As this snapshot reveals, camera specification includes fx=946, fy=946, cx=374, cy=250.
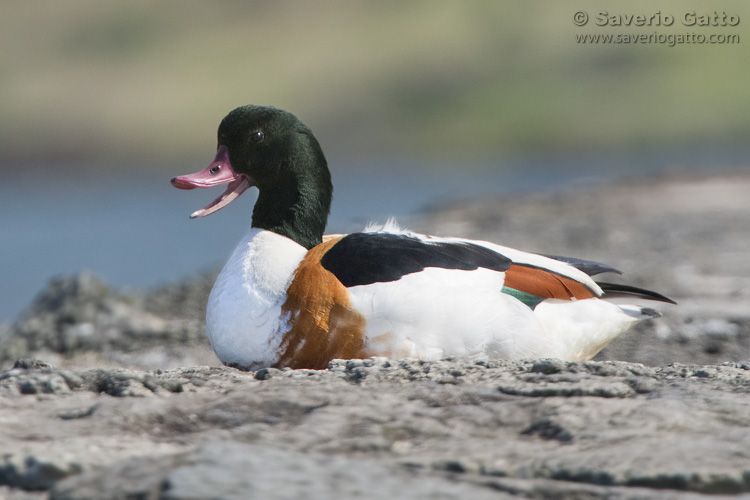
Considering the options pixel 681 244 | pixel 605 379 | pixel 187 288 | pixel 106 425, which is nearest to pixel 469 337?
pixel 605 379

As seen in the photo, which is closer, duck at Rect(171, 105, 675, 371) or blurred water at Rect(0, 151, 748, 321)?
duck at Rect(171, 105, 675, 371)

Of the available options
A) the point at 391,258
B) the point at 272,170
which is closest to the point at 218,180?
the point at 272,170

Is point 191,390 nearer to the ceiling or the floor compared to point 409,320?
nearer to the floor

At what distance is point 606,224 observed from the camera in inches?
395

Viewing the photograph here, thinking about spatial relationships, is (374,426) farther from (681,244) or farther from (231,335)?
(681,244)

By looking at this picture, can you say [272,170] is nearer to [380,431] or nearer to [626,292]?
[626,292]

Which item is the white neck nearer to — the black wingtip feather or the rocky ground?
the rocky ground

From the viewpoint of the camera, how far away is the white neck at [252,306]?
12.6ft

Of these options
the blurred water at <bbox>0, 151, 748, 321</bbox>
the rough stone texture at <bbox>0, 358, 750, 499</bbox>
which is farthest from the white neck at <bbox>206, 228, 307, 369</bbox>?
the blurred water at <bbox>0, 151, 748, 321</bbox>

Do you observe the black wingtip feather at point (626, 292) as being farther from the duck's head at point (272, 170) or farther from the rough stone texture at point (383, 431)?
the duck's head at point (272, 170)

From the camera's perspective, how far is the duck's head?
4.38 meters

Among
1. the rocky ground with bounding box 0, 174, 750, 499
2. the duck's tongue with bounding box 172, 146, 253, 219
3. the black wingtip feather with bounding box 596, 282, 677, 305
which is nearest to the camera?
the rocky ground with bounding box 0, 174, 750, 499

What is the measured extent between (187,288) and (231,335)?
12.9 feet

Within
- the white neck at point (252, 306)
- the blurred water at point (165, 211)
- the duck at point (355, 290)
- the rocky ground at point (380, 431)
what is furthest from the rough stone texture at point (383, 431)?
the blurred water at point (165, 211)
